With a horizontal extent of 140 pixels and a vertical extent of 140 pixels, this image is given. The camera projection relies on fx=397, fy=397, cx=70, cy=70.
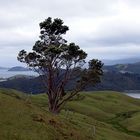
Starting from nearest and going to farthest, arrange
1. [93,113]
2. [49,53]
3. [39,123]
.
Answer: [39,123] → [49,53] → [93,113]

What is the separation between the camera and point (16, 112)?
125 ft

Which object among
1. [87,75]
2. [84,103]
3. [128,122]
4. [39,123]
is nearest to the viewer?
[39,123]

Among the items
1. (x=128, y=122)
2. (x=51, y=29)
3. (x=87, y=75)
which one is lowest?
(x=128, y=122)

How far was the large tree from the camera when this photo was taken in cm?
6719

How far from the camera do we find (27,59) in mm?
70938

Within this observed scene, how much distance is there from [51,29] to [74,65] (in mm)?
7569

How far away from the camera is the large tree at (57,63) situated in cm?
6719

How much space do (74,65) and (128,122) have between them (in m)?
26.3

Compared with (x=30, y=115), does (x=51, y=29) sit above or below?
above

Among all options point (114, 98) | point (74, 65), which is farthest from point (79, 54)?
point (114, 98)

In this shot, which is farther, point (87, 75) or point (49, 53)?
point (87, 75)

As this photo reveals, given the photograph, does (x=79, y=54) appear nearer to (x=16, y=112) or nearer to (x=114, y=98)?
(x=16, y=112)

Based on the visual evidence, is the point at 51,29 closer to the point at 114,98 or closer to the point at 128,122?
the point at 128,122

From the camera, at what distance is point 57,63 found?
69.2 meters
